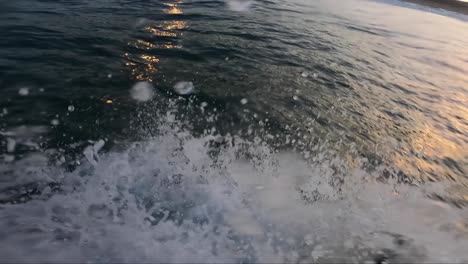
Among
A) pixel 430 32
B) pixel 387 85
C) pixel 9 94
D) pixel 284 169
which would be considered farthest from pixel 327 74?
pixel 430 32

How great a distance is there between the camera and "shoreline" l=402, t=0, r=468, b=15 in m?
27.1

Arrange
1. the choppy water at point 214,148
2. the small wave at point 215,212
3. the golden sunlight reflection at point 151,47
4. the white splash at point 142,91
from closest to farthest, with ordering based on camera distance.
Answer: the small wave at point 215,212 → the choppy water at point 214,148 → the white splash at point 142,91 → the golden sunlight reflection at point 151,47

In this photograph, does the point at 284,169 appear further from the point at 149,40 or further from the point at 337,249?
the point at 149,40

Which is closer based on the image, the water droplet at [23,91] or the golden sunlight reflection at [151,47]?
the water droplet at [23,91]

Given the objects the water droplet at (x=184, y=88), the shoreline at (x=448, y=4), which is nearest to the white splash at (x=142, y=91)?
the water droplet at (x=184, y=88)

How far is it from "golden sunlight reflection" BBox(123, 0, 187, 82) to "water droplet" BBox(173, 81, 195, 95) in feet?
2.13

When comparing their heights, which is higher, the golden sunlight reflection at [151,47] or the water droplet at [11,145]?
the golden sunlight reflection at [151,47]

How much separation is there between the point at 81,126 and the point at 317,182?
4.05 m

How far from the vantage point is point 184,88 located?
731cm

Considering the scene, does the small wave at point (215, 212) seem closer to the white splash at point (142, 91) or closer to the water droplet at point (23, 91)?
the white splash at point (142, 91)

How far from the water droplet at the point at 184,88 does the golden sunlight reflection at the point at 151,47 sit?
25.6 inches

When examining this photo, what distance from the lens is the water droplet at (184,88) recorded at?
7166 mm

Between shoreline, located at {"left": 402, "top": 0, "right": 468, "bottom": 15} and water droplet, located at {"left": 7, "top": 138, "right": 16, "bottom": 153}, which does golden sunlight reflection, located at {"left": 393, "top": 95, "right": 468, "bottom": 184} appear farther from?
shoreline, located at {"left": 402, "top": 0, "right": 468, "bottom": 15}

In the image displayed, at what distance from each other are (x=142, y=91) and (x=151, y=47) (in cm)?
256
